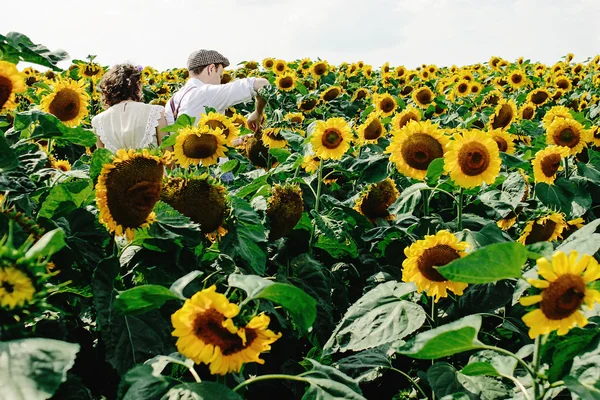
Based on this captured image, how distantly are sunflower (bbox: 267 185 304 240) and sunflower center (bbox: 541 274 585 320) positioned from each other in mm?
1185

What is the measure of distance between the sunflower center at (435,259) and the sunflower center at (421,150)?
0.90 metres

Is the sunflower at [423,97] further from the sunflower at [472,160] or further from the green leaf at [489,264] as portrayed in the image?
the green leaf at [489,264]

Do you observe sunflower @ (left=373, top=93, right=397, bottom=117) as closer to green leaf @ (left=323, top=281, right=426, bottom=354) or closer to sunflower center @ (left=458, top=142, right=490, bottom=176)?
sunflower center @ (left=458, top=142, right=490, bottom=176)

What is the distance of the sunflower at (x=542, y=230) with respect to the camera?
8.94 feet

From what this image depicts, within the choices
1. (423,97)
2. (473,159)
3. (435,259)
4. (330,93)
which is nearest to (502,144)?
Answer: (473,159)

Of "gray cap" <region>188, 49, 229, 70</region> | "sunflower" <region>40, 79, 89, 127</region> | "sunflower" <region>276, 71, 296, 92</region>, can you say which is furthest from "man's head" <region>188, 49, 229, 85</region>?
"sunflower" <region>276, 71, 296, 92</region>

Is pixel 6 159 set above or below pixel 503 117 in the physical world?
below

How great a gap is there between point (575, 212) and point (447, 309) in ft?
5.34

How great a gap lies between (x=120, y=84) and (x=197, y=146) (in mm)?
2393

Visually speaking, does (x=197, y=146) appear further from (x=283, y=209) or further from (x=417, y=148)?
(x=417, y=148)

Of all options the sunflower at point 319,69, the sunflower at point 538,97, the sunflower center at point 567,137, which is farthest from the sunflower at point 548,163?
the sunflower at point 319,69

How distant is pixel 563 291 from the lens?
1.24 meters

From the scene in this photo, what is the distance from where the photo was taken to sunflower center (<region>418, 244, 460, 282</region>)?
1.92 m

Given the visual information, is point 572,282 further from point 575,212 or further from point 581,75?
point 581,75
